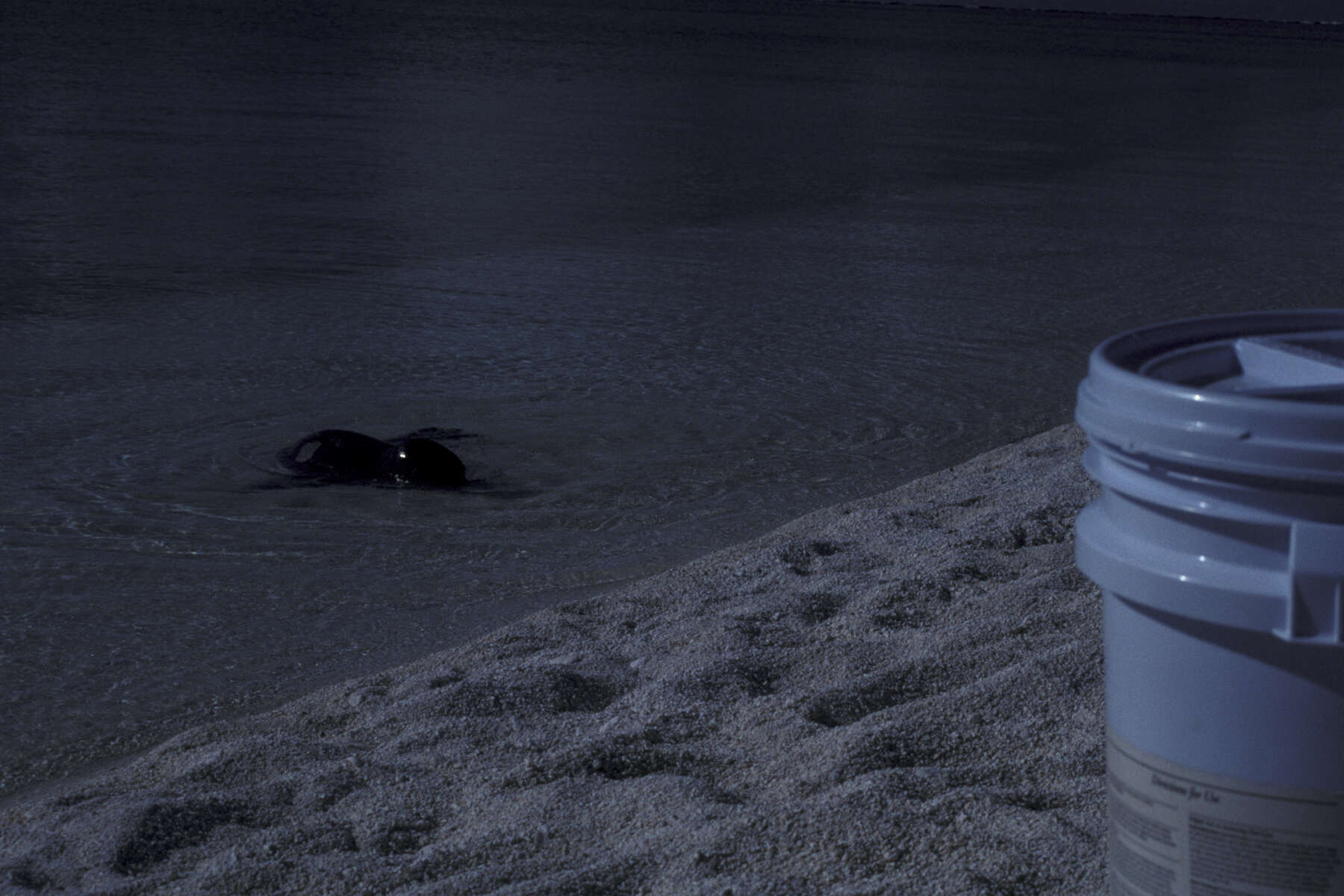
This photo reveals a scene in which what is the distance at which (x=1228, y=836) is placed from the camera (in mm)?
1543

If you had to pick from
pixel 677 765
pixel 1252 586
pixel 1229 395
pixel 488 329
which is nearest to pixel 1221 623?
pixel 1252 586

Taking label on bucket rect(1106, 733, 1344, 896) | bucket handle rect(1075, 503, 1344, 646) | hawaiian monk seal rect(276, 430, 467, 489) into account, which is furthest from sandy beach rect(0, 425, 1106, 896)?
hawaiian monk seal rect(276, 430, 467, 489)

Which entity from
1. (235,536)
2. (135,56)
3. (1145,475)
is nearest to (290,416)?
(235,536)

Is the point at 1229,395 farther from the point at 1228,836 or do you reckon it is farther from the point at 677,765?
the point at 677,765

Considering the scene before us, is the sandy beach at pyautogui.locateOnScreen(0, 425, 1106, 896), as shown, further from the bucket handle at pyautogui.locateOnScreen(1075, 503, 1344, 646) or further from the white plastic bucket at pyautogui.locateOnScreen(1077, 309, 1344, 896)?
the bucket handle at pyautogui.locateOnScreen(1075, 503, 1344, 646)

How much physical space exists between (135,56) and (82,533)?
25097 mm

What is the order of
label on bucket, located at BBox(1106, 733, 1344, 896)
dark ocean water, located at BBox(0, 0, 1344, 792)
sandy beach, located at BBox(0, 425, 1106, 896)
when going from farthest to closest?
1. dark ocean water, located at BBox(0, 0, 1344, 792)
2. sandy beach, located at BBox(0, 425, 1106, 896)
3. label on bucket, located at BBox(1106, 733, 1344, 896)

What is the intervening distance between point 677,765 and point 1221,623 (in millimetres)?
1318

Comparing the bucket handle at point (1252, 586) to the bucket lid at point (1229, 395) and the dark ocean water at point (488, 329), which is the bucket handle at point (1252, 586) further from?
the dark ocean water at point (488, 329)

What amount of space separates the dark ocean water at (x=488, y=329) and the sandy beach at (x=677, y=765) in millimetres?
565

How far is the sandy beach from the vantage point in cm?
220

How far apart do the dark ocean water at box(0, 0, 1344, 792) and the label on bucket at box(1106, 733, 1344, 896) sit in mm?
2373

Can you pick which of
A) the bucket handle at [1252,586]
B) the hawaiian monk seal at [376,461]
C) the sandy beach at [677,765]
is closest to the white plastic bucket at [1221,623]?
the bucket handle at [1252,586]

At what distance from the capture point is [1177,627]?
5.06 feet
